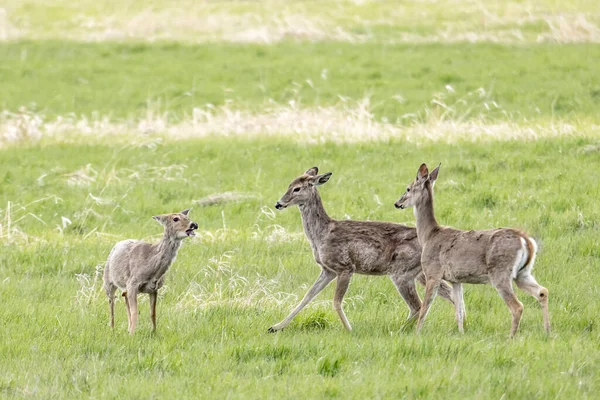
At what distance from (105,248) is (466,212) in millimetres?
4532

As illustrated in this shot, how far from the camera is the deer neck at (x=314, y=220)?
10.2 metres

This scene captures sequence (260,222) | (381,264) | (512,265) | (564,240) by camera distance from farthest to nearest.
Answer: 1. (260,222)
2. (564,240)
3. (381,264)
4. (512,265)

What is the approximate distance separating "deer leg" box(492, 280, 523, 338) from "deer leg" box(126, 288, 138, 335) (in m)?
3.09

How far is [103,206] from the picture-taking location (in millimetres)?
14750

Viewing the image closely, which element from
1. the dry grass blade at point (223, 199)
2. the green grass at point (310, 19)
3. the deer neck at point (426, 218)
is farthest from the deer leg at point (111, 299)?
the green grass at point (310, 19)

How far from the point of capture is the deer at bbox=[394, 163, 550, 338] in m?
8.64

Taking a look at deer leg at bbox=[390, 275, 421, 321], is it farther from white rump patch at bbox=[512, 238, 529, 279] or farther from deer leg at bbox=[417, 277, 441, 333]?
white rump patch at bbox=[512, 238, 529, 279]

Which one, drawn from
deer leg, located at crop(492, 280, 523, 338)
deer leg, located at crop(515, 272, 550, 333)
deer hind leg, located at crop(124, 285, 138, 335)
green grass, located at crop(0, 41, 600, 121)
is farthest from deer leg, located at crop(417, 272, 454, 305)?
green grass, located at crop(0, 41, 600, 121)

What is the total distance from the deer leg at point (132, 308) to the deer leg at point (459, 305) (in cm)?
277

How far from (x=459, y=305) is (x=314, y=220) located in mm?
1909

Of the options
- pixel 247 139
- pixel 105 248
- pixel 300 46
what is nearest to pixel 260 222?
pixel 105 248

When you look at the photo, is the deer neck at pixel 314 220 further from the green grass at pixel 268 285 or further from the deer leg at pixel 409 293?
the deer leg at pixel 409 293

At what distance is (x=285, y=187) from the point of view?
15.5 meters

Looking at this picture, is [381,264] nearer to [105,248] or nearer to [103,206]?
[105,248]
